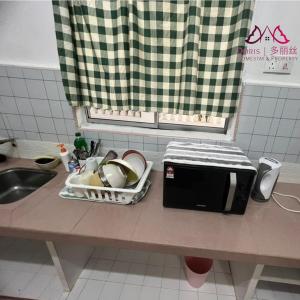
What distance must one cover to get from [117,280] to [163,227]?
0.80 metres

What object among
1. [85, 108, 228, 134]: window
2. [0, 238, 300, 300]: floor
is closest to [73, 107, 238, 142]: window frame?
[85, 108, 228, 134]: window

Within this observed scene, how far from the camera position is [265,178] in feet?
3.56

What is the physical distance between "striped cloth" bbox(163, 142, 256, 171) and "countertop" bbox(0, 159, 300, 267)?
1.00 ft

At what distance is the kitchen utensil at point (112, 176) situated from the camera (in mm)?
1075

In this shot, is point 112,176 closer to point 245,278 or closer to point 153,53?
point 153,53

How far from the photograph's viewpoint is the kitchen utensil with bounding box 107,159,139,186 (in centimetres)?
111

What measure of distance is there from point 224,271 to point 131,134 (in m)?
1.26

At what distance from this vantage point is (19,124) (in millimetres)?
1469

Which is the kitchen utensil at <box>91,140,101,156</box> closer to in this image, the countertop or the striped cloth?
the countertop

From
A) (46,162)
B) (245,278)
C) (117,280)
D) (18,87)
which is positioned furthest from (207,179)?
(18,87)

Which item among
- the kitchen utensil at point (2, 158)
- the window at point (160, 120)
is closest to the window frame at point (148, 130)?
the window at point (160, 120)

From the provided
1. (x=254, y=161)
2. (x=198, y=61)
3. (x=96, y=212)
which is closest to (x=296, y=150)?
(x=254, y=161)

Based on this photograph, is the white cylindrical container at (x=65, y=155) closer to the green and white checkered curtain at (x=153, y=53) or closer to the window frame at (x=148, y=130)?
the window frame at (x=148, y=130)

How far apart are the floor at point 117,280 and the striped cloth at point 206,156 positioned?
100cm
